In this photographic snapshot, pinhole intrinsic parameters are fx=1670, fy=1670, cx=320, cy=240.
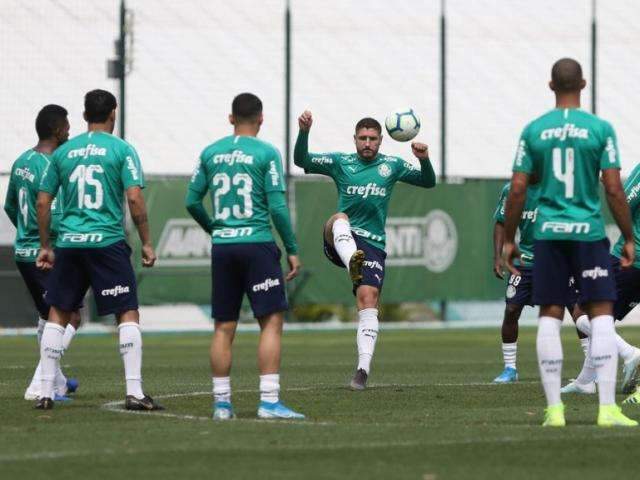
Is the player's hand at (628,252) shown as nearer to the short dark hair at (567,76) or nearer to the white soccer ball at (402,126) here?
the short dark hair at (567,76)

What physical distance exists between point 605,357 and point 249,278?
240cm

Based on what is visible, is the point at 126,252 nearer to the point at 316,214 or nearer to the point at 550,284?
the point at 550,284

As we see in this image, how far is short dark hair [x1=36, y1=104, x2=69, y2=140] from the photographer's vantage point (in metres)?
13.1

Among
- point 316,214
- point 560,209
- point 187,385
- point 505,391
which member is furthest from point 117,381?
point 316,214

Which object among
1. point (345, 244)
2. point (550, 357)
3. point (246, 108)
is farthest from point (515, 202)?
point (345, 244)

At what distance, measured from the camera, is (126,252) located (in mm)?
12219

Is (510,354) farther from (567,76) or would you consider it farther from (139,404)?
(567,76)

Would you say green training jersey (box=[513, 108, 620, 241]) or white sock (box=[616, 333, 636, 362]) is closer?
green training jersey (box=[513, 108, 620, 241])

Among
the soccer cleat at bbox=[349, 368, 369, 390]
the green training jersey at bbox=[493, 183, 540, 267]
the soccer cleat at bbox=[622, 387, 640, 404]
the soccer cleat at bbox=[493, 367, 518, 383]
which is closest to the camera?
the soccer cleat at bbox=[622, 387, 640, 404]

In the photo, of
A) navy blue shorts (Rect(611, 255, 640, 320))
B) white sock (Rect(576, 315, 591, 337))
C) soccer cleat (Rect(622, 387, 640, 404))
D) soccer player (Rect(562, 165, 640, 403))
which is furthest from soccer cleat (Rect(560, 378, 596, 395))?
soccer cleat (Rect(622, 387, 640, 404))

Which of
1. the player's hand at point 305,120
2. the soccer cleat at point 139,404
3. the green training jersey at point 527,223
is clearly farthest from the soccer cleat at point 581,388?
the soccer cleat at point 139,404

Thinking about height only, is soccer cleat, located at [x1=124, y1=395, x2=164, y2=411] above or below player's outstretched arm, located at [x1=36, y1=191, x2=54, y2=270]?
below

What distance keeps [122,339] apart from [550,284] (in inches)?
130

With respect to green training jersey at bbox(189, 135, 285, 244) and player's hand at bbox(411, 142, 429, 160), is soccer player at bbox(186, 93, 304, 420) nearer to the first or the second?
green training jersey at bbox(189, 135, 285, 244)
